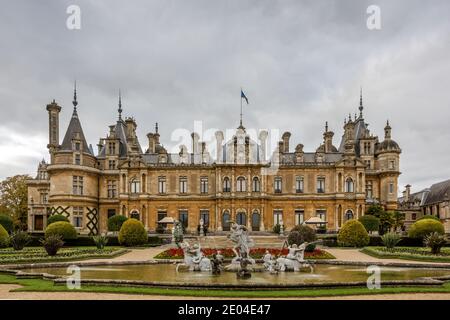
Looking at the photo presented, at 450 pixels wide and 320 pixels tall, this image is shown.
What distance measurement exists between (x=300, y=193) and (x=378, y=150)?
1032 centimetres

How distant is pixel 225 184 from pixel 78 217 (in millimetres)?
15821

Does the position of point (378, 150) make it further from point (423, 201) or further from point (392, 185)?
point (423, 201)

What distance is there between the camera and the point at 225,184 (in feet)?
139

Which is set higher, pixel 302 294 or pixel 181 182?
pixel 181 182

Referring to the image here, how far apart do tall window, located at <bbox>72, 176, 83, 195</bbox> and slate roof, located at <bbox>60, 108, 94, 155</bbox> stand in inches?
123

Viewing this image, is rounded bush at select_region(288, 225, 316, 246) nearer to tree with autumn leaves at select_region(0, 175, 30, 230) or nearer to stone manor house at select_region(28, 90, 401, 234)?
stone manor house at select_region(28, 90, 401, 234)

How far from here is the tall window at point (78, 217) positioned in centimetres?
4134

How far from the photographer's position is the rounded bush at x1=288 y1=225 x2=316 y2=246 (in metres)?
24.6

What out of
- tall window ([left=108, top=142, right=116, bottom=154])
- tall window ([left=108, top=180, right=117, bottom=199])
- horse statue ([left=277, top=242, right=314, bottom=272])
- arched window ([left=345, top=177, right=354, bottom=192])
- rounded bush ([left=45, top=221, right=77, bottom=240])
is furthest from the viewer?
tall window ([left=108, top=142, right=116, bottom=154])

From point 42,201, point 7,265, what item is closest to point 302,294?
point 7,265

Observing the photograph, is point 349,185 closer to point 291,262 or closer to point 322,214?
point 322,214

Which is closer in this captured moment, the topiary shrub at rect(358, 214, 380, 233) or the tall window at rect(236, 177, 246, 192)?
the topiary shrub at rect(358, 214, 380, 233)

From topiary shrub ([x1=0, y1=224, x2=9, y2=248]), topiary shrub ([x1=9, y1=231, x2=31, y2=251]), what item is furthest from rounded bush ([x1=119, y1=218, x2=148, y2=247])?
topiary shrub ([x1=0, y1=224, x2=9, y2=248])
